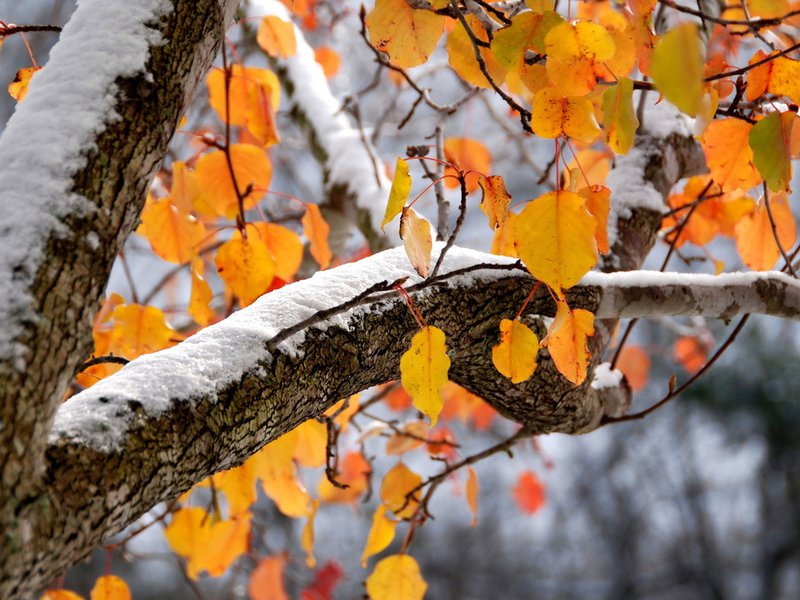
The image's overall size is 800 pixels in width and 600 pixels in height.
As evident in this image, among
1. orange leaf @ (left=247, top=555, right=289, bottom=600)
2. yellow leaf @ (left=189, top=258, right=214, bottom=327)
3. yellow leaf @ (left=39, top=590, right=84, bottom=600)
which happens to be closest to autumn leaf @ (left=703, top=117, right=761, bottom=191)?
yellow leaf @ (left=189, top=258, right=214, bottom=327)

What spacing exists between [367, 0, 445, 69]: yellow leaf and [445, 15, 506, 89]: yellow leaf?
0.08ft

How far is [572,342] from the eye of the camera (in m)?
0.75

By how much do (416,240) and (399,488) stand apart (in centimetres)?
58

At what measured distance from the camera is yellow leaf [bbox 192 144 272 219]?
1.20 m

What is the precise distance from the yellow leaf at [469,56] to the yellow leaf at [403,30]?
0.02 m

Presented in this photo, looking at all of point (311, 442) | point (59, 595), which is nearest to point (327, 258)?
point (311, 442)

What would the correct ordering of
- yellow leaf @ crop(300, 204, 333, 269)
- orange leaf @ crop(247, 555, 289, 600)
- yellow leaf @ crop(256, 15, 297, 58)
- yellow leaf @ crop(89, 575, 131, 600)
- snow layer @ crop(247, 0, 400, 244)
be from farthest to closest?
orange leaf @ crop(247, 555, 289, 600)
snow layer @ crop(247, 0, 400, 244)
yellow leaf @ crop(256, 15, 297, 58)
yellow leaf @ crop(300, 204, 333, 269)
yellow leaf @ crop(89, 575, 131, 600)

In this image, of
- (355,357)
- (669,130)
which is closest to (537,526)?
(669,130)

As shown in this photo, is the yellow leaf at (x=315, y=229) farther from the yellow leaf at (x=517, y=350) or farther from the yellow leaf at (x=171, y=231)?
the yellow leaf at (x=517, y=350)

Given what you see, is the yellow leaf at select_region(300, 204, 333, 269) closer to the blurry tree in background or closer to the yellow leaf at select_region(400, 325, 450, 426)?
the blurry tree in background

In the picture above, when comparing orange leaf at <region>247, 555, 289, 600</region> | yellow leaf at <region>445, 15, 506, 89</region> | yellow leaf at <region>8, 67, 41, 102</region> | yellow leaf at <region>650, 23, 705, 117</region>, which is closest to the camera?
yellow leaf at <region>650, 23, 705, 117</region>

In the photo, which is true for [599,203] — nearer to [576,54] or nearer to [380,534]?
[576,54]

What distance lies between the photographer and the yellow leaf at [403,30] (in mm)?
801

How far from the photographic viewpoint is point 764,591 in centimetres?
514
